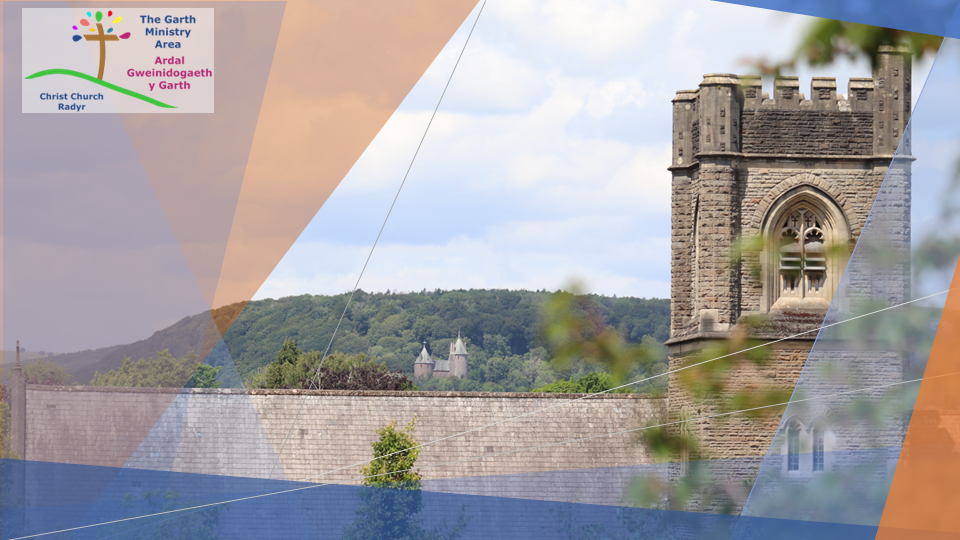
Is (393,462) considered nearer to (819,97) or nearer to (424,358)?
(819,97)

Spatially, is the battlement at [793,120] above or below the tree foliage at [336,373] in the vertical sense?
above

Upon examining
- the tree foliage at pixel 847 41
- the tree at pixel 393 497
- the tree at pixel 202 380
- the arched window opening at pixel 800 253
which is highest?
the arched window opening at pixel 800 253

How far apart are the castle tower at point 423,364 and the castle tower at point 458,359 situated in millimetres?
1180

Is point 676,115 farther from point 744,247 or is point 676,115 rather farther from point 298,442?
point 744,247

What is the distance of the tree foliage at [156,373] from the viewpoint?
5.97 metres

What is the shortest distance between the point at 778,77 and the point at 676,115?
25.4m

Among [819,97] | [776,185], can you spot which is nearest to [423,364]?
[776,185]

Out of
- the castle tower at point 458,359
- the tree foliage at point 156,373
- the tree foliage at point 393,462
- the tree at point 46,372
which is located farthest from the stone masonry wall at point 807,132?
the tree foliage at point 156,373

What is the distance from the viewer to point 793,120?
85.1ft

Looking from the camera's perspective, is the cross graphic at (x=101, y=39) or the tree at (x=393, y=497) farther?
the tree at (x=393, y=497)
